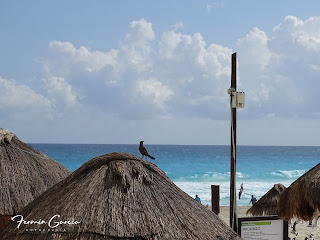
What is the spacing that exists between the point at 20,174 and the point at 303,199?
4.37 meters

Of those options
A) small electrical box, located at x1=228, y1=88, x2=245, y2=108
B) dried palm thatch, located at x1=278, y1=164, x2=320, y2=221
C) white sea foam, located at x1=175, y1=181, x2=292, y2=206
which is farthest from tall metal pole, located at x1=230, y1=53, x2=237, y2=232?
white sea foam, located at x1=175, y1=181, x2=292, y2=206

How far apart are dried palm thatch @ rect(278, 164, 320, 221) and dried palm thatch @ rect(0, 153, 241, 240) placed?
2.32m

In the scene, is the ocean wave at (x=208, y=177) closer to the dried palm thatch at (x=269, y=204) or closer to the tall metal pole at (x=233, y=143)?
the dried palm thatch at (x=269, y=204)

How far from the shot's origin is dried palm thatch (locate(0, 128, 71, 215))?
6651mm

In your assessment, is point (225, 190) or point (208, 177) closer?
point (225, 190)

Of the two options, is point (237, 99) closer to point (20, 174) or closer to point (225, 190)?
point (20, 174)

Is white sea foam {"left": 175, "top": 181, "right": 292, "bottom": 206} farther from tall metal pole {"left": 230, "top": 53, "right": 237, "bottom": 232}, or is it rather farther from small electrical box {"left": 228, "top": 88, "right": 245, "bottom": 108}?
small electrical box {"left": 228, "top": 88, "right": 245, "bottom": 108}

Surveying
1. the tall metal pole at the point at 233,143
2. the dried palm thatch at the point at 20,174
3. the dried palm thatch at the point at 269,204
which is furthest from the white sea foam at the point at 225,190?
the tall metal pole at the point at 233,143

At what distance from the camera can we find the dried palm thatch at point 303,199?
5703mm

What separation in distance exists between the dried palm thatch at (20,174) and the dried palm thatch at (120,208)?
9.59ft

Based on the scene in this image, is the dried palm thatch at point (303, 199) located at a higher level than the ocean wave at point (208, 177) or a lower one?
lower

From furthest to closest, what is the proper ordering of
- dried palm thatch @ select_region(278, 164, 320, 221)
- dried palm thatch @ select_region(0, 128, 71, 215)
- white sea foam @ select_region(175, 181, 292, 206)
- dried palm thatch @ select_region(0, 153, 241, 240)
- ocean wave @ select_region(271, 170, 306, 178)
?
ocean wave @ select_region(271, 170, 306, 178)
white sea foam @ select_region(175, 181, 292, 206)
dried palm thatch @ select_region(0, 128, 71, 215)
dried palm thatch @ select_region(278, 164, 320, 221)
dried palm thatch @ select_region(0, 153, 241, 240)

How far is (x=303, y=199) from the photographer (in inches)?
235

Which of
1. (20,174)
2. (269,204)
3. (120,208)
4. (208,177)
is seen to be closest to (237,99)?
(120,208)
